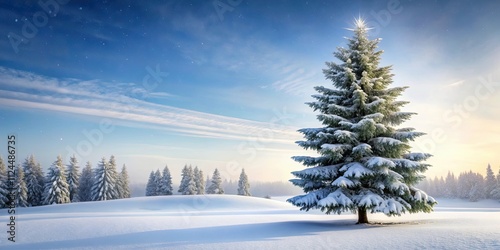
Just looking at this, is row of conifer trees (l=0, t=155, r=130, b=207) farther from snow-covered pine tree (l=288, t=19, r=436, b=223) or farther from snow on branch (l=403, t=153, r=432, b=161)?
snow on branch (l=403, t=153, r=432, b=161)

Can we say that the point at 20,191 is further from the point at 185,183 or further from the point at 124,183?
the point at 185,183

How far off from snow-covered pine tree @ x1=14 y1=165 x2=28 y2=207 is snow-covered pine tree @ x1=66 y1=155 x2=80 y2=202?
586 centimetres

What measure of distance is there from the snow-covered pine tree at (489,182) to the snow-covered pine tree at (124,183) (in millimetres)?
83426

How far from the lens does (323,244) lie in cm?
888

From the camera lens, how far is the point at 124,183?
184ft

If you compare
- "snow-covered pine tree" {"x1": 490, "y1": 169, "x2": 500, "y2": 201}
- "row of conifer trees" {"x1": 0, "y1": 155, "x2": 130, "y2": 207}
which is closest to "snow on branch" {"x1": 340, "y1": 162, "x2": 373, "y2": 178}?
"row of conifer trees" {"x1": 0, "y1": 155, "x2": 130, "y2": 207}

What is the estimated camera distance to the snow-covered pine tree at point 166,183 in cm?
5810

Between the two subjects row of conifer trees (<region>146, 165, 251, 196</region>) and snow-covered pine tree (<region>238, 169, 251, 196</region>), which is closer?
row of conifer trees (<region>146, 165, 251, 196</region>)

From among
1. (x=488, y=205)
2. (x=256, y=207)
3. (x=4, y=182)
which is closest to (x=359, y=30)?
(x=256, y=207)

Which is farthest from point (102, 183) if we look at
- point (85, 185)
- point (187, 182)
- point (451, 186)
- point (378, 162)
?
point (451, 186)

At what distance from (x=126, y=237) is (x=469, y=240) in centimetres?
1128

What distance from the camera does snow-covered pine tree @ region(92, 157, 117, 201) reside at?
156 ft

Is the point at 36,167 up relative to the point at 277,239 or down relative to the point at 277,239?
up

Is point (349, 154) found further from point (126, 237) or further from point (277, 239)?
point (126, 237)
